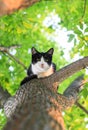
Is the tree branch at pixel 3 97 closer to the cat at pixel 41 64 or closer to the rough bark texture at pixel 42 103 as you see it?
the rough bark texture at pixel 42 103

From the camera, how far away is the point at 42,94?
9.11 feet

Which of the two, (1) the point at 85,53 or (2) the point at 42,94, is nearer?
(2) the point at 42,94

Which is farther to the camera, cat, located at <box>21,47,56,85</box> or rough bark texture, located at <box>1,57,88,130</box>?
cat, located at <box>21,47,56,85</box>

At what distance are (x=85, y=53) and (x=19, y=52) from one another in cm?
347

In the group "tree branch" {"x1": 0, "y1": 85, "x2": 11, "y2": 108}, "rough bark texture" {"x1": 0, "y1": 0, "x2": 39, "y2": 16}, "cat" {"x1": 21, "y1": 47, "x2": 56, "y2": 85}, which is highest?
"cat" {"x1": 21, "y1": 47, "x2": 56, "y2": 85}

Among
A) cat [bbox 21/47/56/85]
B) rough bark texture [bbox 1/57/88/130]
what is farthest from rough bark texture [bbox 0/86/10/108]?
cat [bbox 21/47/56/85]

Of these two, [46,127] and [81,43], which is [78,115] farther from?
[46,127]

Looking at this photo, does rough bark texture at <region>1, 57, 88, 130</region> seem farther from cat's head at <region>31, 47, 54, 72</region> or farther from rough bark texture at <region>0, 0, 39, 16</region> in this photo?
cat's head at <region>31, 47, 54, 72</region>

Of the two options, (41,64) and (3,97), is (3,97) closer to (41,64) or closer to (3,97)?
(3,97)

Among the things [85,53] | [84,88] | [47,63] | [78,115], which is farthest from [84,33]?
[47,63]

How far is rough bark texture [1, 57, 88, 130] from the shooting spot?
1454 millimetres

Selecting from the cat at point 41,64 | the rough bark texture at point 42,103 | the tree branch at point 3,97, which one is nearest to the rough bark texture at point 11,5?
the rough bark texture at point 42,103

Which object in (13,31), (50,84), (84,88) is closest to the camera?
(50,84)

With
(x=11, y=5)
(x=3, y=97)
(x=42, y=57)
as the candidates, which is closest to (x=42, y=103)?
(x=11, y=5)
